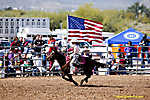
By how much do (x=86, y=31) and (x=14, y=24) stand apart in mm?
83719

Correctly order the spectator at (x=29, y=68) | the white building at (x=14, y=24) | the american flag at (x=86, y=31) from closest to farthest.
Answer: the spectator at (x=29, y=68) < the american flag at (x=86, y=31) < the white building at (x=14, y=24)

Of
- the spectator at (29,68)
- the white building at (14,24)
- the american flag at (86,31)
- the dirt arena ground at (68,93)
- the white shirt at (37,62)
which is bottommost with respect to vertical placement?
the dirt arena ground at (68,93)

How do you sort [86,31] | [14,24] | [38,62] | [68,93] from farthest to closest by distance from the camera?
[14,24] < [86,31] < [38,62] < [68,93]

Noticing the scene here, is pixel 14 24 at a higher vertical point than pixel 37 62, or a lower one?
Result: higher

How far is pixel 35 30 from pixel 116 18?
1433 inches

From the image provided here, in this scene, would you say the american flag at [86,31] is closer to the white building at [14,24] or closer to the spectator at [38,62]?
the spectator at [38,62]

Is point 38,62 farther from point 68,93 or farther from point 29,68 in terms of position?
point 68,93

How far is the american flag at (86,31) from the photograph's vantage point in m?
14.9

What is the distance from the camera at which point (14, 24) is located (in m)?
96.0

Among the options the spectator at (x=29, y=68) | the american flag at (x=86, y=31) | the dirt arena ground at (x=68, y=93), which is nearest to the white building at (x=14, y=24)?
the american flag at (x=86, y=31)

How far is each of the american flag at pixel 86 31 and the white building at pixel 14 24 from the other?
241 feet

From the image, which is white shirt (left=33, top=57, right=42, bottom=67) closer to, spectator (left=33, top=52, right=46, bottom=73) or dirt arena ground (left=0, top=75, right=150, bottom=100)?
spectator (left=33, top=52, right=46, bottom=73)

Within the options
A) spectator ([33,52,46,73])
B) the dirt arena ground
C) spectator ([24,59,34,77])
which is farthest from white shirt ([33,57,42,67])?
the dirt arena ground

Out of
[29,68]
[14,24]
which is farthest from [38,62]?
[14,24]
